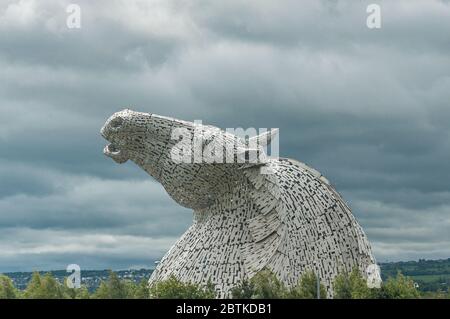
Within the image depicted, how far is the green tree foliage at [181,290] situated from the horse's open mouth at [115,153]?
273 inches

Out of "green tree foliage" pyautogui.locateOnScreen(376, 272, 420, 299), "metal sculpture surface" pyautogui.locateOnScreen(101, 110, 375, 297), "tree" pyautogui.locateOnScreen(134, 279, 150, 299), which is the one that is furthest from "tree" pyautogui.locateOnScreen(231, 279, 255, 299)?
"green tree foliage" pyautogui.locateOnScreen(376, 272, 420, 299)

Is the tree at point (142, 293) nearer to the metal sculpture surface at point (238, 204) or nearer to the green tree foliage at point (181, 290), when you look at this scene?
the green tree foliage at point (181, 290)

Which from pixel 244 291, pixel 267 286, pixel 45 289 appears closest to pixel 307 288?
pixel 267 286

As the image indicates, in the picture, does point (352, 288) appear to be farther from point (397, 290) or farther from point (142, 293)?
point (142, 293)

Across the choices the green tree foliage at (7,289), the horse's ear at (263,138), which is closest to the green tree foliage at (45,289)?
the green tree foliage at (7,289)

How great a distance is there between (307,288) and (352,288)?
241 cm

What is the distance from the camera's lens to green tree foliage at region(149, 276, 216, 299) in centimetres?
4934

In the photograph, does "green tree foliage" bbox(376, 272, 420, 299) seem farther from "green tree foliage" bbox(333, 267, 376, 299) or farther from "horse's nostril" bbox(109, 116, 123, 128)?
"horse's nostril" bbox(109, 116, 123, 128)

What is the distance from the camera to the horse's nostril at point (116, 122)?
5225 cm

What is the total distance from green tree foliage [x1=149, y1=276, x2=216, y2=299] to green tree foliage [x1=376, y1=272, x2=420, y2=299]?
893 cm

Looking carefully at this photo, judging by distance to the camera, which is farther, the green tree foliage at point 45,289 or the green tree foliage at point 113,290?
the green tree foliage at point 113,290
